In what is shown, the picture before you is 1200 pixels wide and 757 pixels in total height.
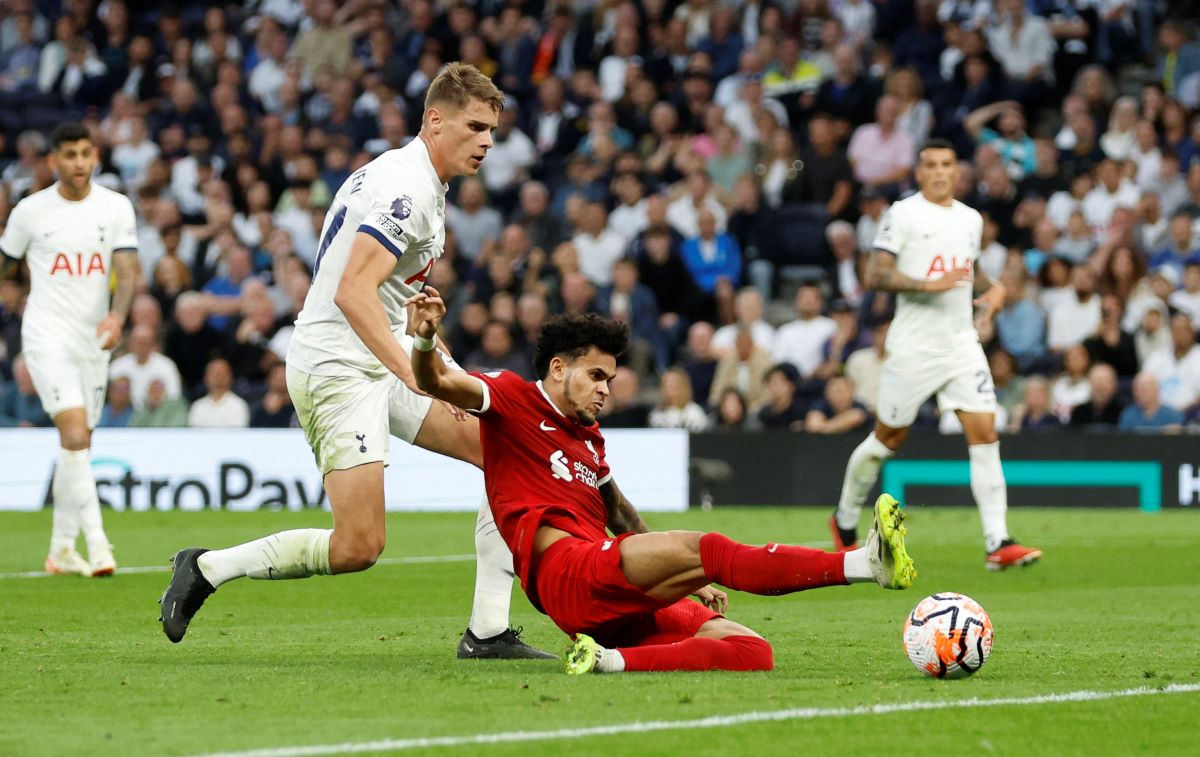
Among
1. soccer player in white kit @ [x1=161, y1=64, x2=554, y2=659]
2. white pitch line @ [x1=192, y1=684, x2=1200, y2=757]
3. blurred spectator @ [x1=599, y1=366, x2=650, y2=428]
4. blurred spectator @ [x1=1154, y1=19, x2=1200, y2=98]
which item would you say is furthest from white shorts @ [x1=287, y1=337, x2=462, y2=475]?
blurred spectator @ [x1=1154, y1=19, x2=1200, y2=98]

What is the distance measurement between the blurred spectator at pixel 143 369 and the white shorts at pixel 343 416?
11409mm

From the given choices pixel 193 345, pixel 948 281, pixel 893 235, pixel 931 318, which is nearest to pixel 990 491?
pixel 931 318

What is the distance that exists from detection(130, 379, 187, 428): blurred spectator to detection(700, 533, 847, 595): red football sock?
13124mm

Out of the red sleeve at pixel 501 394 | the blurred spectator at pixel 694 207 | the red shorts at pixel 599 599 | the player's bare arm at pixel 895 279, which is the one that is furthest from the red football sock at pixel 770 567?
the blurred spectator at pixel 694 207

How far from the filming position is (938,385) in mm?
11914

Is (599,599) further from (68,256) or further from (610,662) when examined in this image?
(68,256)

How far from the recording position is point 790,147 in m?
20.0

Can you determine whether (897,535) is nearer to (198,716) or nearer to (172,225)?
(198,716)

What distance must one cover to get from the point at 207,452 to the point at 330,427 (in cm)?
1026

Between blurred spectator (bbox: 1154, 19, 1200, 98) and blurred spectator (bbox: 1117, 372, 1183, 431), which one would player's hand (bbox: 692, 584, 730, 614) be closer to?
blurred spectator (bbox: 1117, 372, 1183, 431)

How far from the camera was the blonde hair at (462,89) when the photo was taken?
293 inches

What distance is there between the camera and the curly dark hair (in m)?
6.86

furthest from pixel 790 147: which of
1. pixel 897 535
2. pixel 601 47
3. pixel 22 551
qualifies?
pixel 897 535

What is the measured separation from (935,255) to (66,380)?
217 inches
